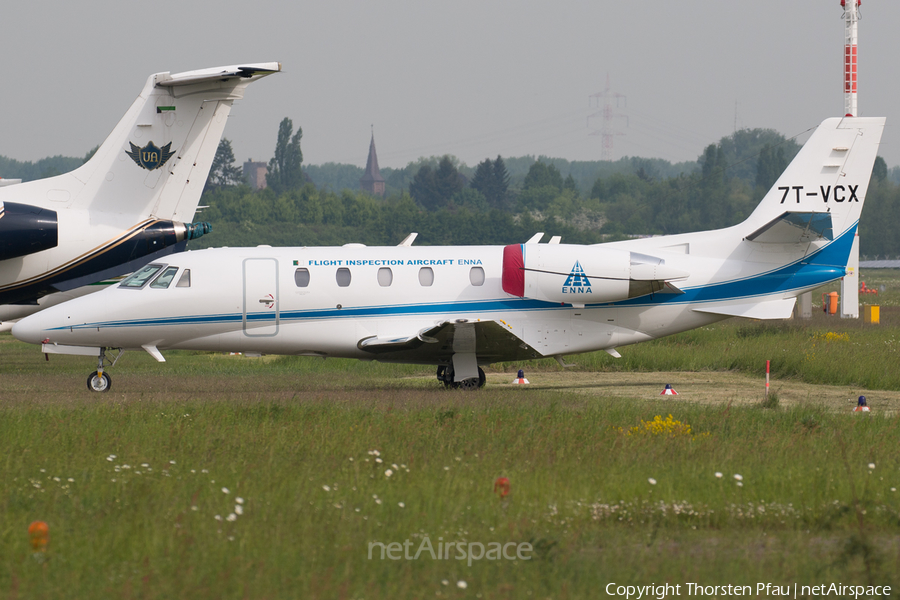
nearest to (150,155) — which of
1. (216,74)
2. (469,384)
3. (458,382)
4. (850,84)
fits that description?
(216,74)

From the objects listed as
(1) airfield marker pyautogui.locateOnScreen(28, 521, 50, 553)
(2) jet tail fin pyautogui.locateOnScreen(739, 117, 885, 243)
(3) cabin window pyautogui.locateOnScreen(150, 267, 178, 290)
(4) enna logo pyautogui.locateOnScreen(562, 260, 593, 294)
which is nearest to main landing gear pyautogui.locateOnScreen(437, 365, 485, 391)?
(4) enna logo pyautogui.locateOnScreen(562, 260, 593, 294)

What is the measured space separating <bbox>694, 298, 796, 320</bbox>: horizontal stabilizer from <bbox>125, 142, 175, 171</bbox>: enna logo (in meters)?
10.8

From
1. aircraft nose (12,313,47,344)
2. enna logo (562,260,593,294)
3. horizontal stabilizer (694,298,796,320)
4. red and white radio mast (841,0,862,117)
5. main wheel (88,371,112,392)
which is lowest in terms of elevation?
A: main wheel (88,371,112,392)

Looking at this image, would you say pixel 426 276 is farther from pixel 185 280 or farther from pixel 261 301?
pixel 185 280

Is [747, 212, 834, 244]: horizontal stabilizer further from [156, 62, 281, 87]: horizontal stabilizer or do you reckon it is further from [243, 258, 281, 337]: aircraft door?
[156, 62, 281, 87]: horizontal stabilizer

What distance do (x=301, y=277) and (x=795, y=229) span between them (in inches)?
353

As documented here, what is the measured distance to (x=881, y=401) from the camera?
16.0m

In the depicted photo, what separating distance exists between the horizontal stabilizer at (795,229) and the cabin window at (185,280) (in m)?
10.2

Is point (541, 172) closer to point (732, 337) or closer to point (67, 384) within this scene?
point (732, 337)

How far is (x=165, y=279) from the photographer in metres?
17.1

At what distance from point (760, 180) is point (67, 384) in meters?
127

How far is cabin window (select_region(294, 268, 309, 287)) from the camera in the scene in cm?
1716

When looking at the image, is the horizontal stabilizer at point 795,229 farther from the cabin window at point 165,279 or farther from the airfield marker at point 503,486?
the airfield marker at point 503,486

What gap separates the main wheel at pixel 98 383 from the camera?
16.5m
